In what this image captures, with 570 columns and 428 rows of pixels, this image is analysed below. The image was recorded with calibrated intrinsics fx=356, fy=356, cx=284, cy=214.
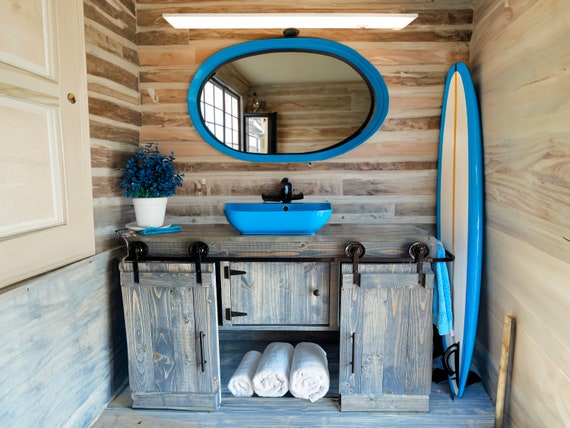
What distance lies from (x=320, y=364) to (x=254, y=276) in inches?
25.0

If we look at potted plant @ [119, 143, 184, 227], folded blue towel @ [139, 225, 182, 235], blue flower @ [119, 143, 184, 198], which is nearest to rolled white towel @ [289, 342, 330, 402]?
folded blue towel @ [139, 225, 182, 235]

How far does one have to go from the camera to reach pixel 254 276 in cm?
194

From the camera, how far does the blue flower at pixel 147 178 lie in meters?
2.00

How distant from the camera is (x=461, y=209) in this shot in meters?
2.06

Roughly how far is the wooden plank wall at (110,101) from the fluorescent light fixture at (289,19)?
37 centimetres

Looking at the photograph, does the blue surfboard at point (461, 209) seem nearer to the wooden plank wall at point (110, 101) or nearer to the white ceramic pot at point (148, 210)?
the white ceramic pot at point (148, 210)

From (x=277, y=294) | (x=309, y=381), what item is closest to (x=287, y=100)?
(x=277, y=294)

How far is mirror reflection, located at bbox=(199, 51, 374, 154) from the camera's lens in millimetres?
2283

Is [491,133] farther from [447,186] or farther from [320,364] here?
[320,364]

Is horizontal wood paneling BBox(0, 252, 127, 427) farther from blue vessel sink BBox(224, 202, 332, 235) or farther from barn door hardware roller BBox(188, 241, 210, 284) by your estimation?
blue vessel sink BBox(224, 202, 332, 235)

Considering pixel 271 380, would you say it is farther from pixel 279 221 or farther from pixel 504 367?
pixel 504 367

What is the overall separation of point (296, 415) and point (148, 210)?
139 centimetres

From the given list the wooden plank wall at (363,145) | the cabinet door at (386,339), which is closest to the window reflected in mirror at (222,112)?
the wooden plank wall at (363,145)

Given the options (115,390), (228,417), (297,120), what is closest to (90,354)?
(115,390)
